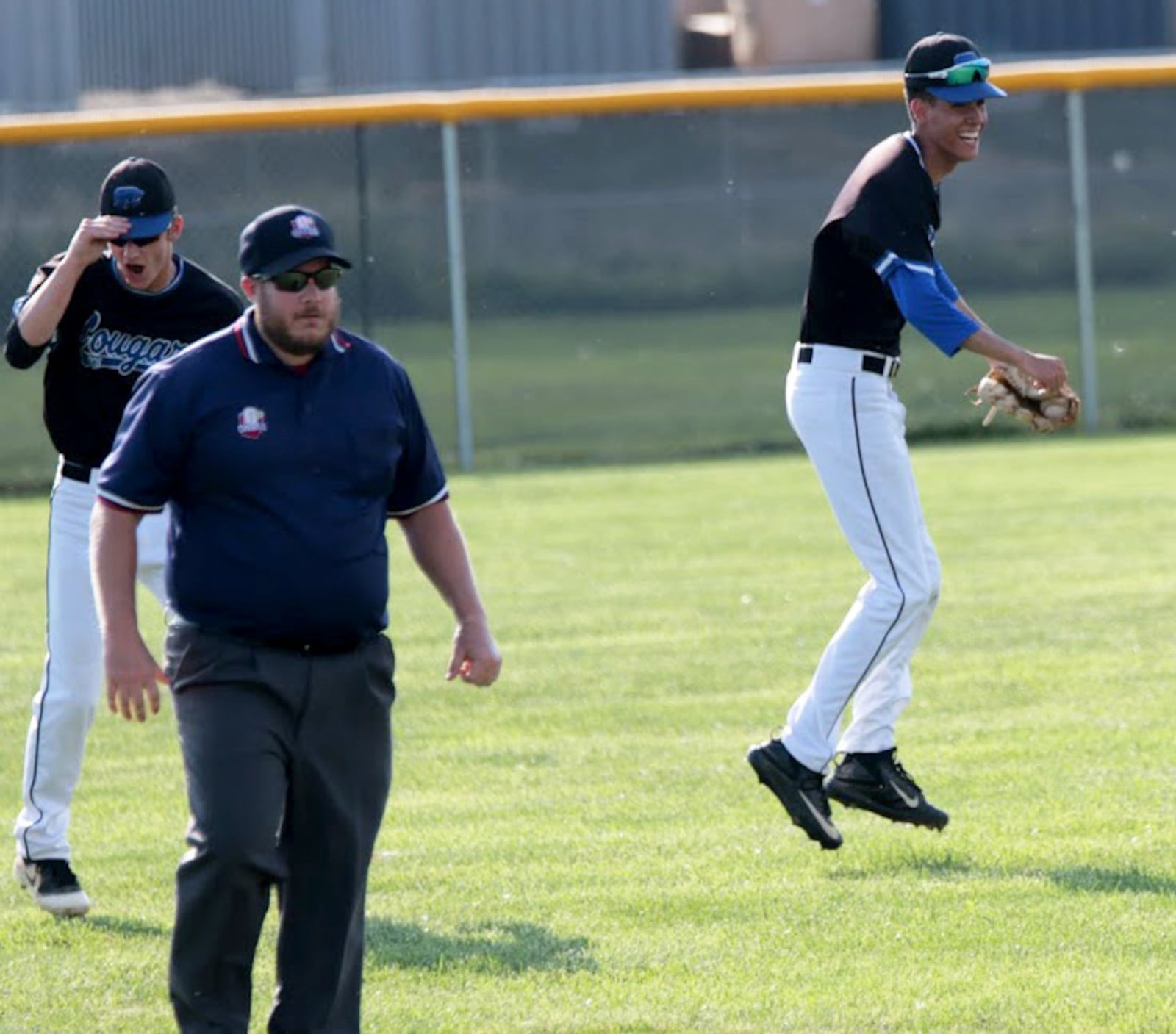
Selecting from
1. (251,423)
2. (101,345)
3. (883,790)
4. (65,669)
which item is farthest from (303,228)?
(883,790)

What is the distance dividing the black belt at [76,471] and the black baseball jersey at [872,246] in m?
2.19

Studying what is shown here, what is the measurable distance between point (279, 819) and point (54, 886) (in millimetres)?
2079

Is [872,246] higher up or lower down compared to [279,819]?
higher up

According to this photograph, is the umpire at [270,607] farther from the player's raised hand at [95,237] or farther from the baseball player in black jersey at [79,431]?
the baseball player in black jersey at [79,431]

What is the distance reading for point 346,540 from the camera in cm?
486

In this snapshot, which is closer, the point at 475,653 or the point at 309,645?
the point at 309,645

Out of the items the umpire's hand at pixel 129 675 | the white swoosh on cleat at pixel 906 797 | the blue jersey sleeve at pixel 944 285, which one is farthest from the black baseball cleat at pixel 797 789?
the umpire's hand at pixel 129 675

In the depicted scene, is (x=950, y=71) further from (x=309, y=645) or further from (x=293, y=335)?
(x=309, y=645)

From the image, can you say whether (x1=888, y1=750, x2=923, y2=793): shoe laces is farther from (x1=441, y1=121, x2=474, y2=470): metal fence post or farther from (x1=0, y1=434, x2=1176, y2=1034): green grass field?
(x1=441, y1=121, x2=474, y2=470): metal fence post

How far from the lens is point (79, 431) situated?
6.68 metres

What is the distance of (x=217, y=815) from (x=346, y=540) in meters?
0.61

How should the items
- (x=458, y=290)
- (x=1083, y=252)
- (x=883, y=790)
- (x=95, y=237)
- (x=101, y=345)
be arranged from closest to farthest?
1. (x=95, y=237)
2. (x=101, y=345)
3. (x=883, y=790)
4. (x=458, y=290)
5. (x=1083, y=252)

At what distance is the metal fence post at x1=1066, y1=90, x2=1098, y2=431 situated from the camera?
1900cm

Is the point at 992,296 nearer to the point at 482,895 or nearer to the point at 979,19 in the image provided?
the point at 979,19
